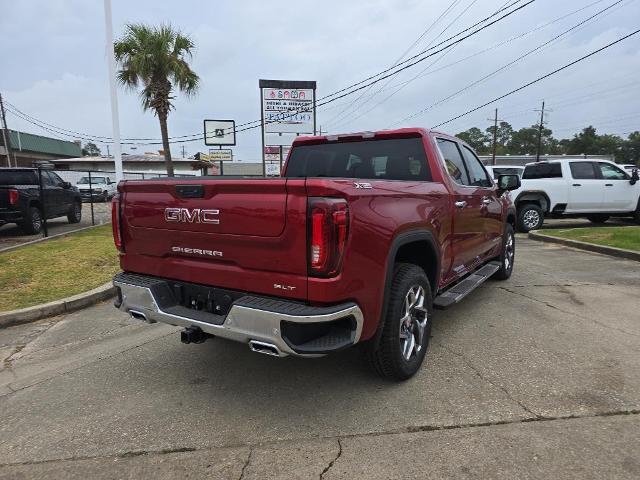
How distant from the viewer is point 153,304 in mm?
3246

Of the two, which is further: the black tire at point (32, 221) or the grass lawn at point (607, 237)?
the black tire at point (32, 221)

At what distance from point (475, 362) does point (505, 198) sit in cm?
335

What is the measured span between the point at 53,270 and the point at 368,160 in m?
5.46

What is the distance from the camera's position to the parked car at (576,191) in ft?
41.4

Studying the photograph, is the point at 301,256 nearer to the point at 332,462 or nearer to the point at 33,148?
the point at 332,462

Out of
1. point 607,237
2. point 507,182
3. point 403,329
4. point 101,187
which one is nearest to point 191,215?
point 403,329

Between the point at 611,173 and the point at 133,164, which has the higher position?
the point at 133,164

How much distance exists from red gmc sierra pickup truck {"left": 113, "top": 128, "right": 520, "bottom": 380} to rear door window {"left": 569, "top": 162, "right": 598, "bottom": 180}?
10097 millimetres

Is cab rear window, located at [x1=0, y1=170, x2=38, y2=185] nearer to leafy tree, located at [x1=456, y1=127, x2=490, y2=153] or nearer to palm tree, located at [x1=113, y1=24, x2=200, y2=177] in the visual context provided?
palm tree, located at [x1=113, y1=24, x2=200, y2=177]

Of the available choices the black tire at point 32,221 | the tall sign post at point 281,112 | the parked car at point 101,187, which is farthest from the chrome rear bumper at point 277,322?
the parked car at point 101,187

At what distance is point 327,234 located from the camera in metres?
2.60

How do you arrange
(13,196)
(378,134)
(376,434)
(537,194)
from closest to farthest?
(376,434) < (378,134) < (13,196) < (537,194)

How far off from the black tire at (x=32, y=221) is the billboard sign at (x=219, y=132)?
81.3 ft

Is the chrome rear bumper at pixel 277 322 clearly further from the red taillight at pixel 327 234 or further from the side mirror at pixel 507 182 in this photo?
the side mirror at pixel 507 182
